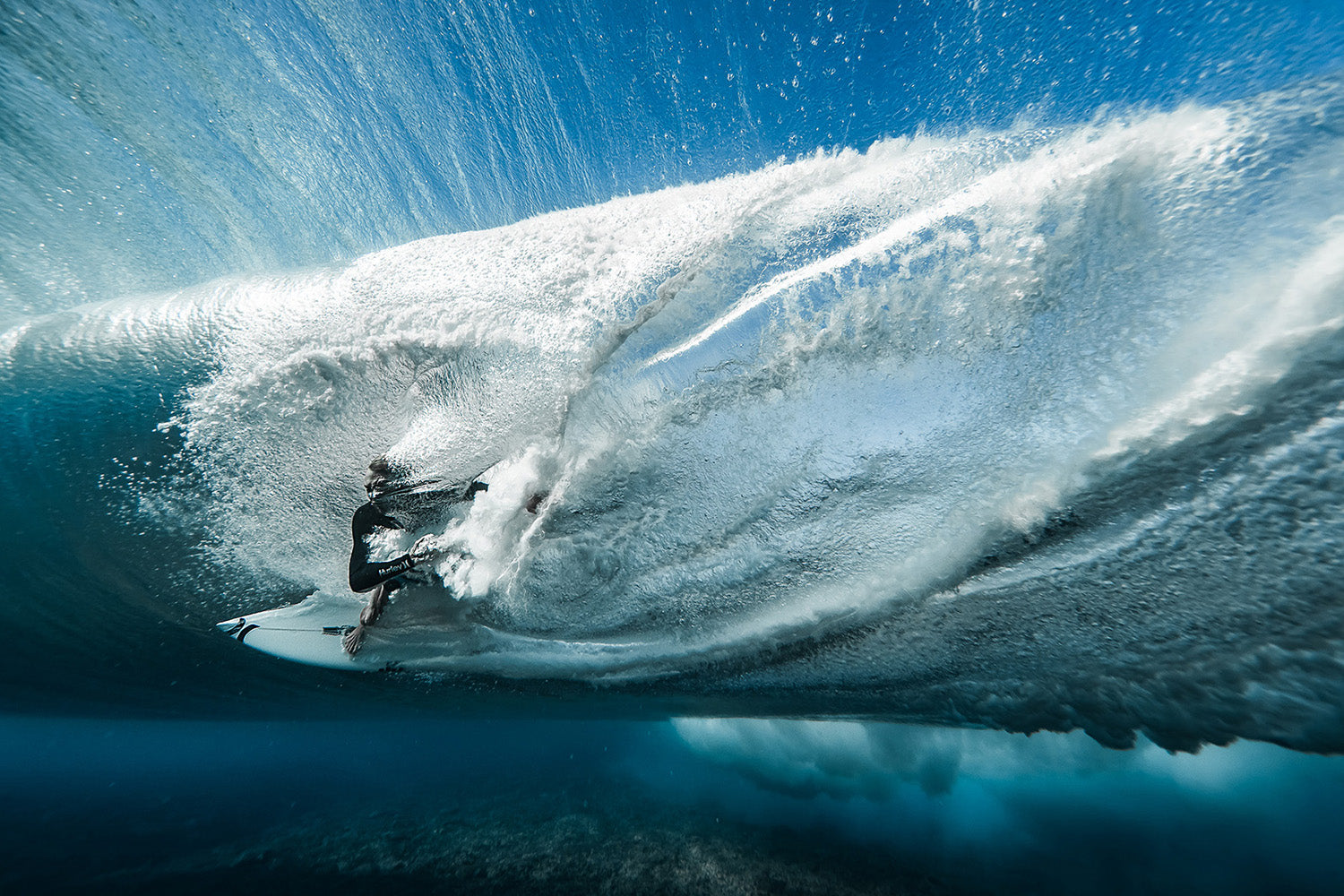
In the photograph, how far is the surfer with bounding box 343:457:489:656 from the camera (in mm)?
2902

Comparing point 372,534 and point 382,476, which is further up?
point 382,476

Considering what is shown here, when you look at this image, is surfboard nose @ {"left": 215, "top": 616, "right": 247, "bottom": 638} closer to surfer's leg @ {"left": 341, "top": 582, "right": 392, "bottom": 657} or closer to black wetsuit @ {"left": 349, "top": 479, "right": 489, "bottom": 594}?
surfer's leg @ {"left": 341, "top": 582, "right": 392, "bottom": 657}

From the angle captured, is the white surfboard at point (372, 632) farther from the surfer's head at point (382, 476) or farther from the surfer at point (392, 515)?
the surfer's head at point (382, 476)

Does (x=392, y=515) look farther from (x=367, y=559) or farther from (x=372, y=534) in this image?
(x=367, y=559)

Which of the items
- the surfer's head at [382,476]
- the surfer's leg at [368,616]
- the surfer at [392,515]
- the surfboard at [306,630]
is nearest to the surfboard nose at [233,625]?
the surfboard at [306,630]

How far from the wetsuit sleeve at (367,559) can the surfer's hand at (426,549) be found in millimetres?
48

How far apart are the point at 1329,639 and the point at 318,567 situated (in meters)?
6.35

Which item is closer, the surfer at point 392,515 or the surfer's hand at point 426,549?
the surfer at point 392,515

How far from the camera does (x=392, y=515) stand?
3068mm

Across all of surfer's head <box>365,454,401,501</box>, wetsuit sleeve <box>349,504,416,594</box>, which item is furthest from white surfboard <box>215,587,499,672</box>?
surfer's head <box>365,454,401,501</box>

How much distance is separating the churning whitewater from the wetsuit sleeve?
343mm

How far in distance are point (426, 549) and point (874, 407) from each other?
2.98 m

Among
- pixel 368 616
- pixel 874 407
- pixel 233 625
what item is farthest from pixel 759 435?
pixel 233 625

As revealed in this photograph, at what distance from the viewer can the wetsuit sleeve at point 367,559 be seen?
305 cm
